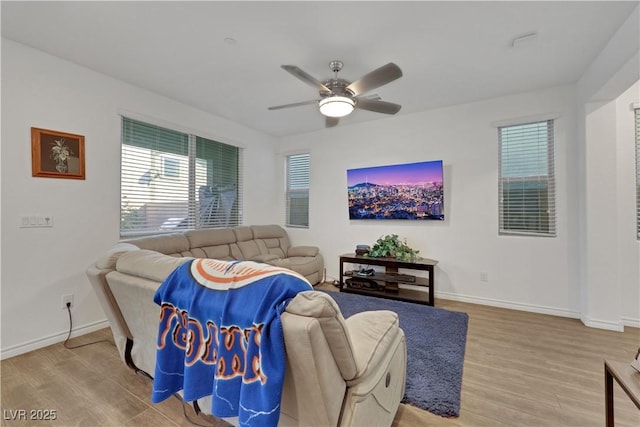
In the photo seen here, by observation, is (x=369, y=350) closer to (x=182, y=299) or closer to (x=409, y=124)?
(x=182, y=299)

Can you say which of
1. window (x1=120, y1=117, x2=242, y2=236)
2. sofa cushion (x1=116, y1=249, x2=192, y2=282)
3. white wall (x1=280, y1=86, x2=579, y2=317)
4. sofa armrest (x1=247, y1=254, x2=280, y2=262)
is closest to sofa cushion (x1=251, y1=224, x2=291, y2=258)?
sofa armrest (x1=247, y1=254, x2=280, y2=262)

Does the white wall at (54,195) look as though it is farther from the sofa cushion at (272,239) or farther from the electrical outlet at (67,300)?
the sofa cushion at (272,239)

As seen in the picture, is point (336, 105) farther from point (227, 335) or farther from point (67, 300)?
point (67, 300)

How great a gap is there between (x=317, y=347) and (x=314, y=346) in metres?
0.02

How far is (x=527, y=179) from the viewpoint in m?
3.42

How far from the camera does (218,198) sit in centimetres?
438

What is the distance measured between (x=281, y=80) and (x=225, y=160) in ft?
6.30

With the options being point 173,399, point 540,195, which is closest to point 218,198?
point 173,399

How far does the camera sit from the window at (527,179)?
332 centimetres

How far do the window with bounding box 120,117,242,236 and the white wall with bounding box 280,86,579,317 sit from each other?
69.9 inches

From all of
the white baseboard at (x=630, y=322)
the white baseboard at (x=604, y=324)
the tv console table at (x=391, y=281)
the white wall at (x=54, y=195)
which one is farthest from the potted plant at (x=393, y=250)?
the white wall at (x=54, y=195)

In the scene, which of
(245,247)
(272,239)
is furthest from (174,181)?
(272,239)

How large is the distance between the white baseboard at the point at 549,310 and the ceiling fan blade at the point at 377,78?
299 cm

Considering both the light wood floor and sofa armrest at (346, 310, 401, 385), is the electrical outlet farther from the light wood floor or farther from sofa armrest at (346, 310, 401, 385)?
sofa armrest at (346, 310, 401, 385)
